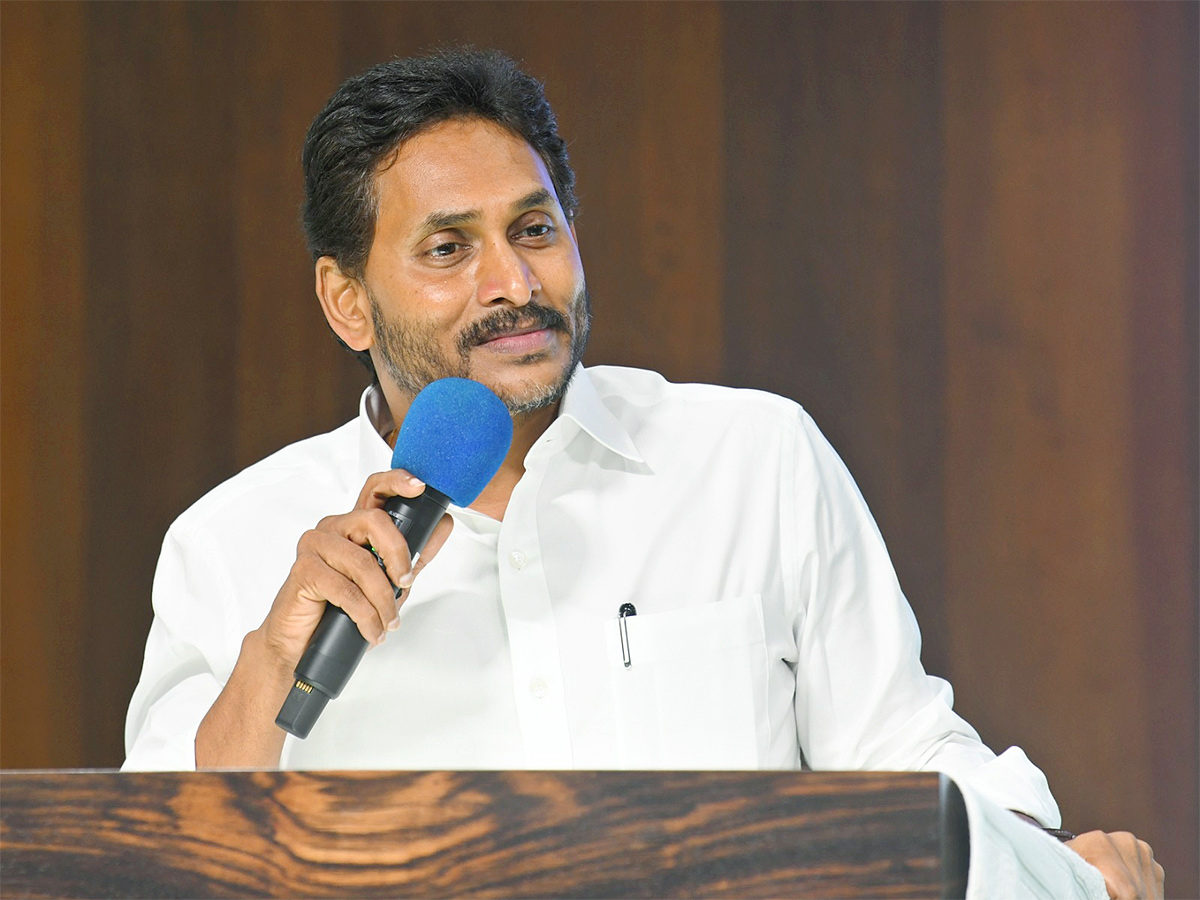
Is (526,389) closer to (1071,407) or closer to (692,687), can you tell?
(692,687)

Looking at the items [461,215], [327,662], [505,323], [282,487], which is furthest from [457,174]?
[327,662]

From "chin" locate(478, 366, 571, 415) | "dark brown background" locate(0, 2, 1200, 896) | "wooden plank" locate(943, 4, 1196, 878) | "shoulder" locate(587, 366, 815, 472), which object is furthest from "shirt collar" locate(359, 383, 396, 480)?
"wooden plank" locate(943, 4, 1196, 878)

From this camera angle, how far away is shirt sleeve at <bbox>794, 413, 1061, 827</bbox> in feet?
4.16

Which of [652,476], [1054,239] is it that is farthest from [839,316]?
[652,476]

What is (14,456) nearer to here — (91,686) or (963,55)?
(91,686)

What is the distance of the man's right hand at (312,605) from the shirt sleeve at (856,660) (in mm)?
494

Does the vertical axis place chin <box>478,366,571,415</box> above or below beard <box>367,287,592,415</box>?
below

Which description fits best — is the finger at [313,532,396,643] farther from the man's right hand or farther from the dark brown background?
the dark brown background

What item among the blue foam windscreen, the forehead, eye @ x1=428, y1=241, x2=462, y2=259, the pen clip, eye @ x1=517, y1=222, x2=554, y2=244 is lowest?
the pen clip

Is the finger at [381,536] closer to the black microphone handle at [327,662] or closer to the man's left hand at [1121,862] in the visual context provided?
the black microphone handle at [327,662]

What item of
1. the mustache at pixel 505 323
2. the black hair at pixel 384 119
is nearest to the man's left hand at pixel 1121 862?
the mustache at pixel 505 323

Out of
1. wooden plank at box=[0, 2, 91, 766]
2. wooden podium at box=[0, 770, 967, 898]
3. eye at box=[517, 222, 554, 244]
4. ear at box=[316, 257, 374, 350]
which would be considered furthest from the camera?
wooden plank at box=[0, 2, 91, 766]

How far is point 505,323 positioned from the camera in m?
1.32

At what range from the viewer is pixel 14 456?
204 centimetres
